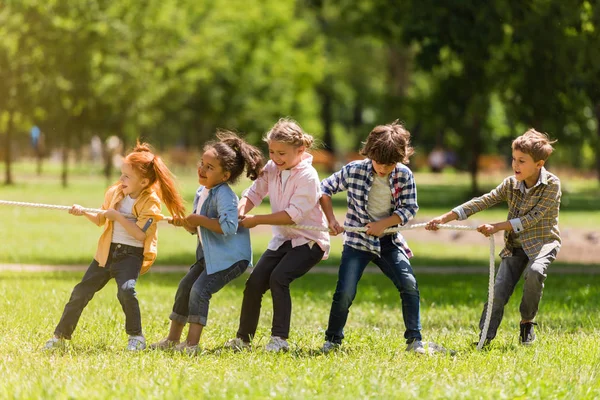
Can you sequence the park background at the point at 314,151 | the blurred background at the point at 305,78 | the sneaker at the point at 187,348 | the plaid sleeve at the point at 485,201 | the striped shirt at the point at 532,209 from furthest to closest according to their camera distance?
the blurred background at the point at 305,78, the plaid sleeve at the point at 485,201, the striped shirt at the point at 532,209, the sneaker at the point at 187,348, the park background at the point at 314,151

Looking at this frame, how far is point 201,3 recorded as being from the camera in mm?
48406

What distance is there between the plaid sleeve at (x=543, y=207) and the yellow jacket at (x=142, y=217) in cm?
272

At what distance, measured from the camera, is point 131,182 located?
821cm

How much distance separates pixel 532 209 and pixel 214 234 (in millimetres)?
2394

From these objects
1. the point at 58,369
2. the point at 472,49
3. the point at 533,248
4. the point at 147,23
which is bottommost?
the point at 58,369

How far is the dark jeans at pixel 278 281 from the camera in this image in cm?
817

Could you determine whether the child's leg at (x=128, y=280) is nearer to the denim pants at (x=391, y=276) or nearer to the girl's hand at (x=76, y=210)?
the girl's hand at (x=76, y=210)

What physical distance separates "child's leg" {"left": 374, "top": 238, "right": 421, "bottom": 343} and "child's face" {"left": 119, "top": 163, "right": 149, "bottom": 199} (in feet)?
6.02

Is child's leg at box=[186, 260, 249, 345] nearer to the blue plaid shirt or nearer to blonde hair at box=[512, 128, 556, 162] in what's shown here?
the blue plaid shirt

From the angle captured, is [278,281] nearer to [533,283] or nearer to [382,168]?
[382,168]

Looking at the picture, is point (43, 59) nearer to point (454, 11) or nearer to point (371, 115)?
point (454, 11)

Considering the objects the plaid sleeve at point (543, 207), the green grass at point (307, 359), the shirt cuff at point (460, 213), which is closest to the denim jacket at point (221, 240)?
the green grass at point (307, 359)

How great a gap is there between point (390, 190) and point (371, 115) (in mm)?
71200

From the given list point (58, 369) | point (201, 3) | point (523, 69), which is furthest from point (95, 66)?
point (58, 369)
